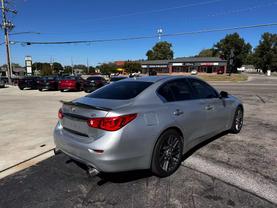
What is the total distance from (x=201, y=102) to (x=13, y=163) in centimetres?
364

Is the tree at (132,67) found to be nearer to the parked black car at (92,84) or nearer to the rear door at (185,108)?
the parked black car at (92,84)

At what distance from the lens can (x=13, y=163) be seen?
485cm

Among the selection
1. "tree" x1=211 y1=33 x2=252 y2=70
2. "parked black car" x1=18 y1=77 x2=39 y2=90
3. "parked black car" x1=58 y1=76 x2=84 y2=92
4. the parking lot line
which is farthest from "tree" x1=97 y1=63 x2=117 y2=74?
the parking lot line

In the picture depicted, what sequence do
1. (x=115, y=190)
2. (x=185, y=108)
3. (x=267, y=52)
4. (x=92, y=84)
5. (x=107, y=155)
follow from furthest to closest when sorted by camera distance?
(x=267, y=52) → (x=92, y=84) → (x=185, y=108) → (x=115, y=190) → (x=107, y=155)

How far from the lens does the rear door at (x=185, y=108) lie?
Answer: 424 cm

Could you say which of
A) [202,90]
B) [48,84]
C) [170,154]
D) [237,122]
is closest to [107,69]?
[48,84]

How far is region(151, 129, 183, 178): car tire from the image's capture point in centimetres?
388

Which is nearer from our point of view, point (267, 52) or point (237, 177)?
point (237, 177)

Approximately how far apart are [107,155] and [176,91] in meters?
1.78

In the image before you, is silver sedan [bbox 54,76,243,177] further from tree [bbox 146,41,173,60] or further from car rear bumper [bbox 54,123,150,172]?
tree [bbox 146,41,173,60]

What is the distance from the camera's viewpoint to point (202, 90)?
525 centimetres

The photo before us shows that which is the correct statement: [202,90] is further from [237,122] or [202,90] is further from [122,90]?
[237,122]

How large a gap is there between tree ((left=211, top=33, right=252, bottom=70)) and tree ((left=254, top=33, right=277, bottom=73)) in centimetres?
998

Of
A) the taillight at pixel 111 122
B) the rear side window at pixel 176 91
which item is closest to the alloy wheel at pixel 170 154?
the rear side window at pixel 176 91
